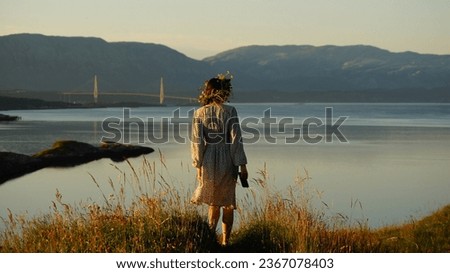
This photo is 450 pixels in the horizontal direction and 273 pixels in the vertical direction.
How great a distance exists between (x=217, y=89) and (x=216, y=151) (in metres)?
0.56

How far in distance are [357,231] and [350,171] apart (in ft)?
50.5

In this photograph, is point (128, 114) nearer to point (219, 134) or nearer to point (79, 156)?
point (79, 156)

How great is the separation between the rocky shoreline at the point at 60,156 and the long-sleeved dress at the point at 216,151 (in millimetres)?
13151

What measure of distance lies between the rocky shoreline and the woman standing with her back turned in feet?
43.1

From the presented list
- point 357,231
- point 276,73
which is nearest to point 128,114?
point 276,73

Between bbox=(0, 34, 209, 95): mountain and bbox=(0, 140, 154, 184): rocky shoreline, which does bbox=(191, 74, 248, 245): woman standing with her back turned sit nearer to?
bbox=(0, 140, 154, 184): rocky shoreline

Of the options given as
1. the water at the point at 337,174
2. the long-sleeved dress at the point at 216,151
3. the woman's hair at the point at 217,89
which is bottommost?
the water at the point at 337,174

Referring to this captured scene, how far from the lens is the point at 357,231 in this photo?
8266 mm

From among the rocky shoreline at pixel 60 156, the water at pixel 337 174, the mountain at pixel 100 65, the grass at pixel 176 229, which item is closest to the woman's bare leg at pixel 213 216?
the grass at pixel 176 229

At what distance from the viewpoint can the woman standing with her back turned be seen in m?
6.77

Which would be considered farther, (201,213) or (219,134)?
(201,213)

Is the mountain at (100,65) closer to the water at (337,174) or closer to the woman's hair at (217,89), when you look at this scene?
the water at (337,174)

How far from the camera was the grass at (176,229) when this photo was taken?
23.2 feet

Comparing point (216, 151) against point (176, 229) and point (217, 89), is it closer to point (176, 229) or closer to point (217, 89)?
point (217, 89)
